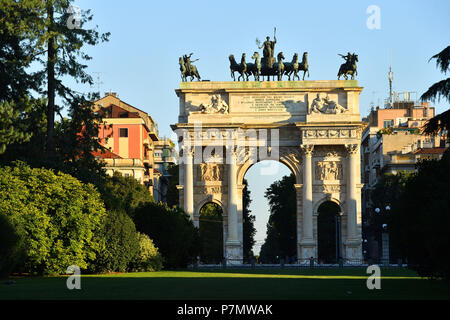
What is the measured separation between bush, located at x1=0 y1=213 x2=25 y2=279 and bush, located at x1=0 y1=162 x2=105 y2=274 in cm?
226

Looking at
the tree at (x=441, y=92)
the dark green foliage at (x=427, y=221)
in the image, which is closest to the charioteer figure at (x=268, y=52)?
the dark green foliage at (x=427, y=221)

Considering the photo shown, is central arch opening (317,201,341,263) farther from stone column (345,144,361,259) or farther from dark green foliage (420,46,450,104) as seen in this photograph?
dark green foliage (420,46,450,104)

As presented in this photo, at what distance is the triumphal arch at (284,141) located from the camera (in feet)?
226

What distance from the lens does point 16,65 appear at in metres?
44.3

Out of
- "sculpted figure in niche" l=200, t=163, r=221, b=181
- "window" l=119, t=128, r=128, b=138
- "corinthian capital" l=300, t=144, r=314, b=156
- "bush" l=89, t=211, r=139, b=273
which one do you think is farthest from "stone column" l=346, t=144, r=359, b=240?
"window" l=119, t=128, r=128, b=138

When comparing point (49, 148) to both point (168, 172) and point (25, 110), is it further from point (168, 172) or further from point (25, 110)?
point (168, 172)

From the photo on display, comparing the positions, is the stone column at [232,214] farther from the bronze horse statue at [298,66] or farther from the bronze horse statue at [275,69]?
the bronze horse statue at [298,66]

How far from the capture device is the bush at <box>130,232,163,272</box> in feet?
155

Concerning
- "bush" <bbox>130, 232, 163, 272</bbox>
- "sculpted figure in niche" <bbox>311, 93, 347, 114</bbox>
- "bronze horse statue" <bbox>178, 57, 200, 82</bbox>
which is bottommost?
"bush" <bbox>130, 232, 163, 272</bbox>

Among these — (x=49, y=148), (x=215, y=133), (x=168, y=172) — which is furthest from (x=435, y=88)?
(x=168, y=172)

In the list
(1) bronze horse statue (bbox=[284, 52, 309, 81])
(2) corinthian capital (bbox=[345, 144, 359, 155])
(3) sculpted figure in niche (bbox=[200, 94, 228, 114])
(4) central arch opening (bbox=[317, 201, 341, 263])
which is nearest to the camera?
(2) corinthian capital (bbox=[345, 144, 359, 155])

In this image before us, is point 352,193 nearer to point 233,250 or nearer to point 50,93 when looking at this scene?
point 233,250

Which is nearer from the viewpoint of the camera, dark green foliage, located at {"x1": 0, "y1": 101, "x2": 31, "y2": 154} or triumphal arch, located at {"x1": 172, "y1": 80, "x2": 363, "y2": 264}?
dark green foliage, located at {"x1": 0, "y1": 101, "x2": 31, "y2": 154}

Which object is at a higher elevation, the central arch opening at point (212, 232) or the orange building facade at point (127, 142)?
the orange building facade at point (127, 142)
